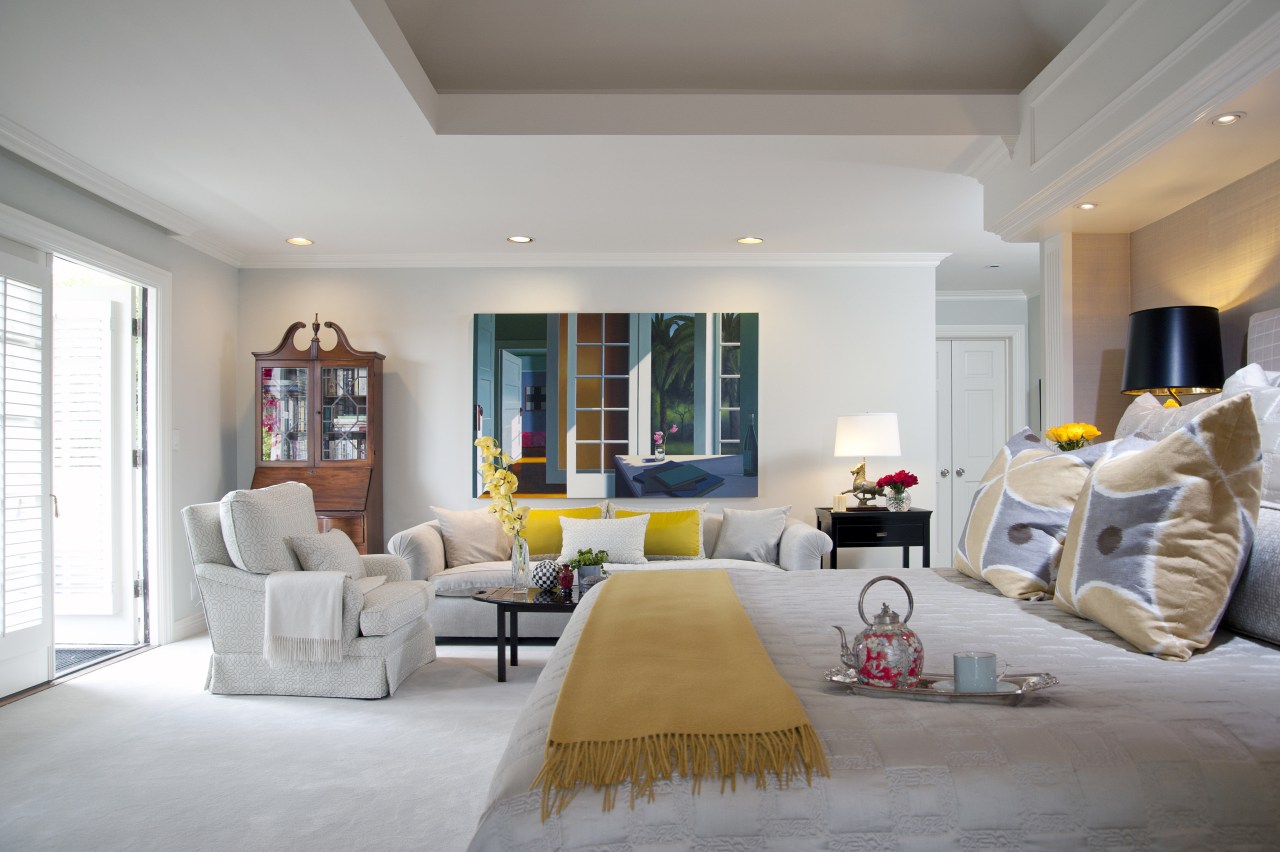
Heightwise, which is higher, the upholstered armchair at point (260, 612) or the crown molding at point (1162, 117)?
the crown molding at point (1162, 117)

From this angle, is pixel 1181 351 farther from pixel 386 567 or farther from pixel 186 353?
pixel 186 353

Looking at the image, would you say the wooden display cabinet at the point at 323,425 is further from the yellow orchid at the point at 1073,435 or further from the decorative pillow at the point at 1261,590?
the decorative pillow at the point at 1261,590

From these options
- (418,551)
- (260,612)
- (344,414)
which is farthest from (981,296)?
(260,612)

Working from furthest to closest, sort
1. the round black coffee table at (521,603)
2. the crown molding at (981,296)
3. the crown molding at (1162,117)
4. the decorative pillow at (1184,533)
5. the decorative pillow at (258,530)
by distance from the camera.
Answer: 1. the crown molding at (981,296)
2. the round black coffee table at (521,603)
3. the decorative pillow at (258,530)
4. the crown molding at (1162,117)
5. the decorative pillow at (1184,533)

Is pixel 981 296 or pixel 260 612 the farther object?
pixel 981 296

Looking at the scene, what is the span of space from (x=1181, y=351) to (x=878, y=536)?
8.68ft

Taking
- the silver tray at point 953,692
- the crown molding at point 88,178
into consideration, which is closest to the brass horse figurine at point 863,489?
the silver tray at point 953,692

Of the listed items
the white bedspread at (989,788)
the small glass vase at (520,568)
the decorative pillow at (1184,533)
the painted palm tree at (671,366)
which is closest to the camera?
the white bedspread at (989,788)

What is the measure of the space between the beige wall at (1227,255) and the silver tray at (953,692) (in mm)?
2150

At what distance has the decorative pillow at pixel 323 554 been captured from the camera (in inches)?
149

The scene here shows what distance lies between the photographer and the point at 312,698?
12.0ft

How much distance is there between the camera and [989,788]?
1.17 meters

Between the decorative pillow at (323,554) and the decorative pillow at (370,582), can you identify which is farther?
the decorative pillow at (370,582)

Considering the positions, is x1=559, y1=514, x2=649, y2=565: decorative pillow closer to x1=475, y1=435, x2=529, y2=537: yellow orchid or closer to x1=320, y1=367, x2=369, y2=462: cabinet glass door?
x1=475, y1=435, x2=529, y2=537: yellow orchid
